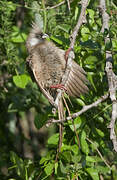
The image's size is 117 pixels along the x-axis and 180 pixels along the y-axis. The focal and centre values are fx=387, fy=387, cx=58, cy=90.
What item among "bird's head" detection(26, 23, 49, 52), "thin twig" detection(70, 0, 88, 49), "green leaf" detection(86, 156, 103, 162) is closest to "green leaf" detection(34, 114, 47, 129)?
"green leaf" detection(86, 156, 103, 162)

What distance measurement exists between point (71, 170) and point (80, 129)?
13.2 inches

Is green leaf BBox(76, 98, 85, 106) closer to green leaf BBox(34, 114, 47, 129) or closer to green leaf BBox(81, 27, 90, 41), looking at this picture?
green leaf BBox(34, 114, 47, 129)

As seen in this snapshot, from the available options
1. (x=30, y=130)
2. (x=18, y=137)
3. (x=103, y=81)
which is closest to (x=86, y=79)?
(x=103, y=81)

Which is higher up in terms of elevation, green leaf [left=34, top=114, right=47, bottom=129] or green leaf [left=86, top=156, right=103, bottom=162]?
green leaf [left=34, top=114, right=47, bottom=129]

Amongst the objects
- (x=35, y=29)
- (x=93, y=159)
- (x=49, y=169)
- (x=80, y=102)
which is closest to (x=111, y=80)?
(x=80, y=102)

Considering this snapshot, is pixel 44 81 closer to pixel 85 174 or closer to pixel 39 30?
pixel 39 30

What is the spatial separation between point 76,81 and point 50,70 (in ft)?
0.81

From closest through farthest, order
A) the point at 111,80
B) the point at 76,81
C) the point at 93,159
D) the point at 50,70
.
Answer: the point at 111,80
the point at 93,159
the point at 76,81
the point at 50,70

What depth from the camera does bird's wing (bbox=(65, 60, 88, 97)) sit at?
111 inches

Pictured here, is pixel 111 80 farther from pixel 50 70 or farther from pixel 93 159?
pixel 50 70

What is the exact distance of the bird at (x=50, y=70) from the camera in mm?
2908

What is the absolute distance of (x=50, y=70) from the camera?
3.08 meters

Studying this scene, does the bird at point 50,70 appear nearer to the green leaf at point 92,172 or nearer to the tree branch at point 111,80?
the tree branch at point 111,80

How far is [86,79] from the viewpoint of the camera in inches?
112
